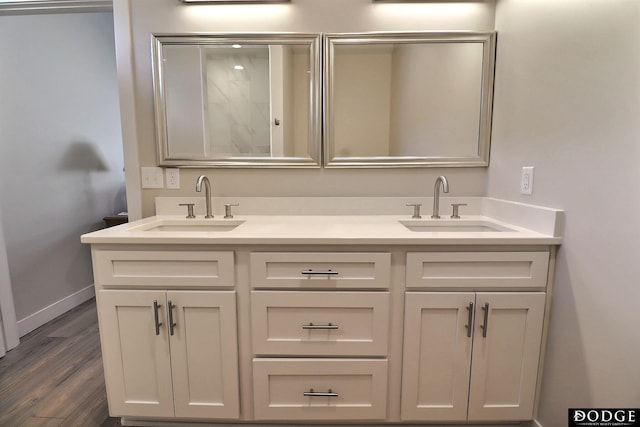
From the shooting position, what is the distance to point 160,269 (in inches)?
46.6

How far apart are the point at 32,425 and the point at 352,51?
229cm

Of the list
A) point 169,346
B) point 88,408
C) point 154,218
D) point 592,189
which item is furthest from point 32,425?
point 592,189

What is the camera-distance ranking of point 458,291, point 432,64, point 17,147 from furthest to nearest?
point 17,147
point 432,64
point 458,291

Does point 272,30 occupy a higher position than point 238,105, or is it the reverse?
point 272,30

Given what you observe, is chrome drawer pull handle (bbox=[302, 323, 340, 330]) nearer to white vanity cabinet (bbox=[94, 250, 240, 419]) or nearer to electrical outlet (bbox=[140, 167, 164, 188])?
white vanity cabinet (bbox=[94, 250, 240, 419])

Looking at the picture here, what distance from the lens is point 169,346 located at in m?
1.22

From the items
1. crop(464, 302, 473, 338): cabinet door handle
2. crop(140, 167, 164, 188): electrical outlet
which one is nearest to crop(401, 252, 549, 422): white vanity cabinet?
crop(464, 302, 473, 338): cabinet door handle

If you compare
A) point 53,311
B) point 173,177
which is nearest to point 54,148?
point 53,311

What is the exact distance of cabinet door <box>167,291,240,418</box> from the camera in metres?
1.19

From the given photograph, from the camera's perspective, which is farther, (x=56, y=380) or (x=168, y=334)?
(x=56, y=380)

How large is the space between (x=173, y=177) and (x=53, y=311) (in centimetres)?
168

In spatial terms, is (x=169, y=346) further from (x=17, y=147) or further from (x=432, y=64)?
(x=17, y=147)

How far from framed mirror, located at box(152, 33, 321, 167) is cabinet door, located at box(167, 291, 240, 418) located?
752 millimetres

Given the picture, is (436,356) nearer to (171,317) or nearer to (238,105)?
(171,317)
